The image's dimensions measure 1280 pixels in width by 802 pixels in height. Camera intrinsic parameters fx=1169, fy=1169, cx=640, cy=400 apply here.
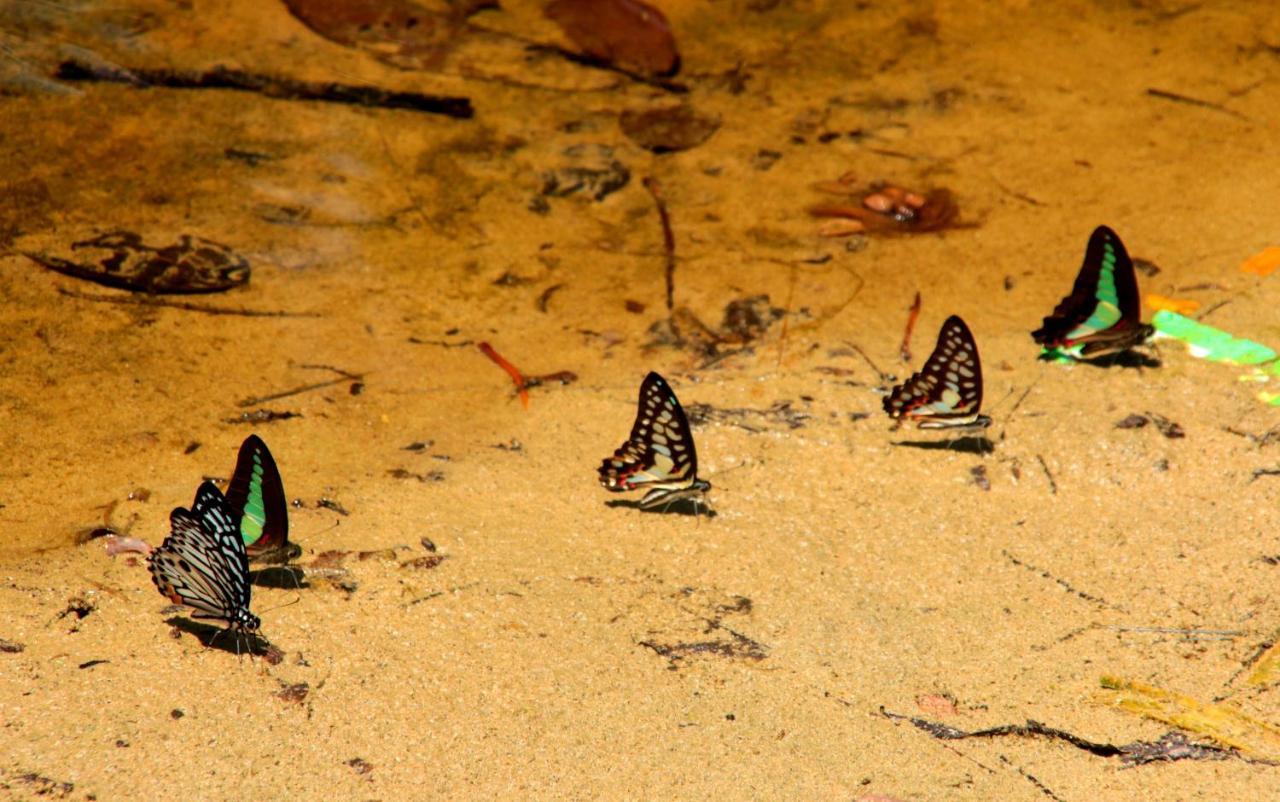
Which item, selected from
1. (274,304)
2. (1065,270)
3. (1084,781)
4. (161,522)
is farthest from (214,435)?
(1065,270)

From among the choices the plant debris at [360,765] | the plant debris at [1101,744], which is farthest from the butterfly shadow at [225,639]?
the plant debris at [1101,744]

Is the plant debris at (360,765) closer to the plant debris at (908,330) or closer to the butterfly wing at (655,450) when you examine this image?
the butterfly wing at (655,450)

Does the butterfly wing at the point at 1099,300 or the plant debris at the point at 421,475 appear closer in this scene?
the plant debris at the point at 421,475

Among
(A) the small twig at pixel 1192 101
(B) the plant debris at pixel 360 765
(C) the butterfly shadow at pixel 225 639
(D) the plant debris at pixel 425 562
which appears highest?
(A) the small twig at pixel 1192 101

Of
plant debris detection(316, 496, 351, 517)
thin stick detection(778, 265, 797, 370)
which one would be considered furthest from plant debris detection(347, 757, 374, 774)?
thin stick detection(778, 265, 797, 370)

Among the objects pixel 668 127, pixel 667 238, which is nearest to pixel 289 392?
pixel 667 238

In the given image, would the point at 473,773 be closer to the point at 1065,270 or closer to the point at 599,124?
the point at 1065,270

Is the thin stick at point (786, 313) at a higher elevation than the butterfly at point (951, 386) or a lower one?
lower
